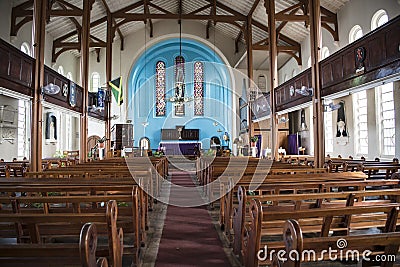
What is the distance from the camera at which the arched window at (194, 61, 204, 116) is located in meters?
22.4

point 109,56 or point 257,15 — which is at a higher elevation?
point 257,15

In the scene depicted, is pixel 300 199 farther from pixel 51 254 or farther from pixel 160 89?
pixel 160 89

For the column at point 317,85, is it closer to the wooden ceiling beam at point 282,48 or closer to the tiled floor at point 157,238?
the tiled floor at point 157,238

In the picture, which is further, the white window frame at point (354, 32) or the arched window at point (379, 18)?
the white window frame at point (354, 32)

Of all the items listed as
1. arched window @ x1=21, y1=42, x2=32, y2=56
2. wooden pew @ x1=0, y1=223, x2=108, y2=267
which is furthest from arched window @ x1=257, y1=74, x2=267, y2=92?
wooden pew @ x1=0, y1=223, x2=108, y2=267

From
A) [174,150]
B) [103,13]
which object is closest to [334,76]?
[103,13]

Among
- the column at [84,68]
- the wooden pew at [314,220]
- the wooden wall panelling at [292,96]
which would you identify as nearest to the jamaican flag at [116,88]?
the column at [84,68]

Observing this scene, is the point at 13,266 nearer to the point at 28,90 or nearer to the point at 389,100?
the point at 28,90

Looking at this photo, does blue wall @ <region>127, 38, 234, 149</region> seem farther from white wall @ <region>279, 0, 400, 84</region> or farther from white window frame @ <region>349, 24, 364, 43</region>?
white window frame @ <region>349, 24, 364, 43</region>

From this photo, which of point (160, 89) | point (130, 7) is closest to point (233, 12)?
point (130, 7)

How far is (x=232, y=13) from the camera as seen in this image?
1616 centimetres

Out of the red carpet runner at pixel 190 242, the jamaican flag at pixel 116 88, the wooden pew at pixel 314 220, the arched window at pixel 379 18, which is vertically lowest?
the red carpet runner at pixel 190 242

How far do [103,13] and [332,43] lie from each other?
10.4m

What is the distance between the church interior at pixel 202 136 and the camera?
2777 mm
